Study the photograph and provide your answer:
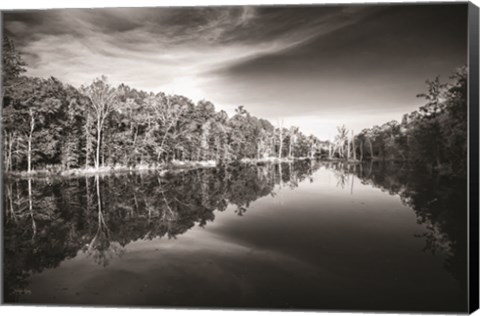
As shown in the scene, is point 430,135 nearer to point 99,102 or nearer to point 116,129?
point 116,129

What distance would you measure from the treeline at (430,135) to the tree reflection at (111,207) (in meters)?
0.88

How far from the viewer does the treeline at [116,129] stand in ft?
19.8

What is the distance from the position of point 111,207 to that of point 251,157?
2257 millimetres

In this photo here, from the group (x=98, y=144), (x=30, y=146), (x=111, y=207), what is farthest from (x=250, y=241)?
(x=30, y=146)

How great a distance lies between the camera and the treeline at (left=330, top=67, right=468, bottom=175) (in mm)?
5262

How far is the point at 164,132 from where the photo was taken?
7.17 m

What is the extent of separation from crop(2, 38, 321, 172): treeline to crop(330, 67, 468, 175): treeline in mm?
701

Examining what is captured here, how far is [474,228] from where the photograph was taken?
17.1 ft

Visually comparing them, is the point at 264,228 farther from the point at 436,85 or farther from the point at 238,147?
the point at 436,85

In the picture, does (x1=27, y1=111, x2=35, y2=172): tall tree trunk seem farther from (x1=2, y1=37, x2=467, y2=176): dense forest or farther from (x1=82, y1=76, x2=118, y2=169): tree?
(x1=82, y1=76, x2=118, y2=169): tree

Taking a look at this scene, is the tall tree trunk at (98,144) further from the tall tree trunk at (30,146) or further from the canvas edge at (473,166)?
the canvas edge at (473,166)

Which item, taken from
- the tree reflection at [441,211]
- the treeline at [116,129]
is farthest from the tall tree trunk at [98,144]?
the tree reflection at [441,211]

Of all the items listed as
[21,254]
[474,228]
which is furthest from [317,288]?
[21,254]

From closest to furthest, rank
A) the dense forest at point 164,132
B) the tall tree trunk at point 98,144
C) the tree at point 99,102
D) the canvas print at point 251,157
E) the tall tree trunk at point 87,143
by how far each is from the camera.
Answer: the canvas print at point 251,157, the dense forest at point 164,132, the tree at point 99,102, the tall tree trunk at point 87,143, the tall tree trunk at point 98,144
